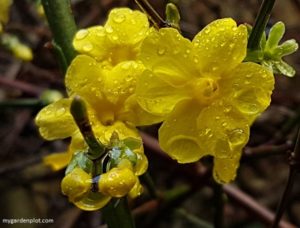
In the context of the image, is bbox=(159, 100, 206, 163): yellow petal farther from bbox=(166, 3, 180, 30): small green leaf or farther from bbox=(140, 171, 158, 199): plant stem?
bbox=(140, 171, 158, 199): plant stem

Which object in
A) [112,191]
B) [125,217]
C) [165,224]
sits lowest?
[165,224]

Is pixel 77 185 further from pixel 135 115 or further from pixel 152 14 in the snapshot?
pixel 152 14

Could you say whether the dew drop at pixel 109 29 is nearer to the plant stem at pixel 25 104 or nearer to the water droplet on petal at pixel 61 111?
the water droplet on petal at pixel 61 111

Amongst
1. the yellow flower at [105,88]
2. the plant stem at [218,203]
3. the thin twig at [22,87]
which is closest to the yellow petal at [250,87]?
the yellow flower at [105,88]

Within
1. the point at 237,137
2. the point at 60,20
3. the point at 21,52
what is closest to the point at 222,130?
the point at 237,137

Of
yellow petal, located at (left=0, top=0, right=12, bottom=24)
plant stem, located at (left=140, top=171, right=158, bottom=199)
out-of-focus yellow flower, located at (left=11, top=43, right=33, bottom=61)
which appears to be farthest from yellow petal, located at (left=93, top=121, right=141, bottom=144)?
out-of-focus yellow flower, located at (left=11, top=43, right=33, bottom=61)

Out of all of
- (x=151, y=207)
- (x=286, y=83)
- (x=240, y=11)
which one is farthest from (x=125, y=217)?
(x=286, y=83)

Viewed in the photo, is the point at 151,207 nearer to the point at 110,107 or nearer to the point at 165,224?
the point at 110,107
